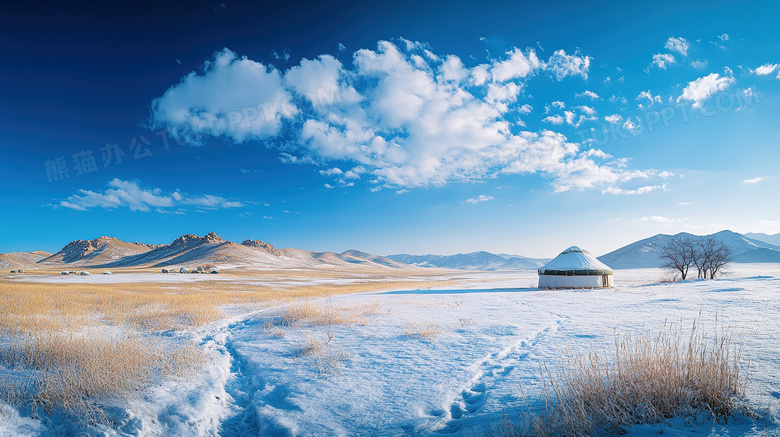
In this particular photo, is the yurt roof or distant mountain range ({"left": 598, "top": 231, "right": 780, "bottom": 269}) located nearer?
the yurt roof

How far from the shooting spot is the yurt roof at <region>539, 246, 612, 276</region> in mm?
31422

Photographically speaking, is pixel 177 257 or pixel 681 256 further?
pixel 177 257

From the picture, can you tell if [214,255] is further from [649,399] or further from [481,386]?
[649,399]

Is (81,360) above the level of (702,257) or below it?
below

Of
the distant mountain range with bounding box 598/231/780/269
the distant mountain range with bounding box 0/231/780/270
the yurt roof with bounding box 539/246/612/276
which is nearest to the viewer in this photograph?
the yurt roof with bounding box 539/246/612/276

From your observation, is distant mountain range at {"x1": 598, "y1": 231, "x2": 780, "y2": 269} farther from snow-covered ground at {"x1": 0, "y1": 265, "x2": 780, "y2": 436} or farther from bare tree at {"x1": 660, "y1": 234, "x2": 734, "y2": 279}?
snow-covered ground at {"x1": 0, "y1": 265, "x2": 780, "y2": 436}

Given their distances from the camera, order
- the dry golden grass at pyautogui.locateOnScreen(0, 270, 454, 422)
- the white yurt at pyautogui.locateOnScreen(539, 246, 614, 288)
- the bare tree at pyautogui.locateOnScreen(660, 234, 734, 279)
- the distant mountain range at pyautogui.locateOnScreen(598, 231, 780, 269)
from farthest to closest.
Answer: the distant mountain range at pyautogui.locateOnScreen(598, 231, 780, 269)
the bare tree at pyautogui.locateOnScreen(660, 234, 734, 279)
the white yurt at pyautogui.locateOnScreen(539, 246, 614, 288)
the dry golden grass at pyautogui.locateOnScreen(0, 270, 454, 422)

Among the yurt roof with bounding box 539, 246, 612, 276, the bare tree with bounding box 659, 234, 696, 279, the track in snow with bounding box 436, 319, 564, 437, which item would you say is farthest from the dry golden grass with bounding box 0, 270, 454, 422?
the bare tree with bounding box 659, 234, 696, 279

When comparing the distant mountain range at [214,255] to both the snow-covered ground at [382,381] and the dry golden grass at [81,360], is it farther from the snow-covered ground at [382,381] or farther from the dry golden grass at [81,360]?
the snow-covered ground at [382,381]

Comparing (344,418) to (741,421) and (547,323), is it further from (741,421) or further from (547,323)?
(547,323)

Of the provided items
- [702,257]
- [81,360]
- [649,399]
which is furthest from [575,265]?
[81,360]

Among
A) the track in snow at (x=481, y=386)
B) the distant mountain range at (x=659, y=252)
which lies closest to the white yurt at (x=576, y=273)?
the track in snow at (x=481, y=386)

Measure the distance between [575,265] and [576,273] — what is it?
3.91 ft

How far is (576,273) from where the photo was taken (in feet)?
103
